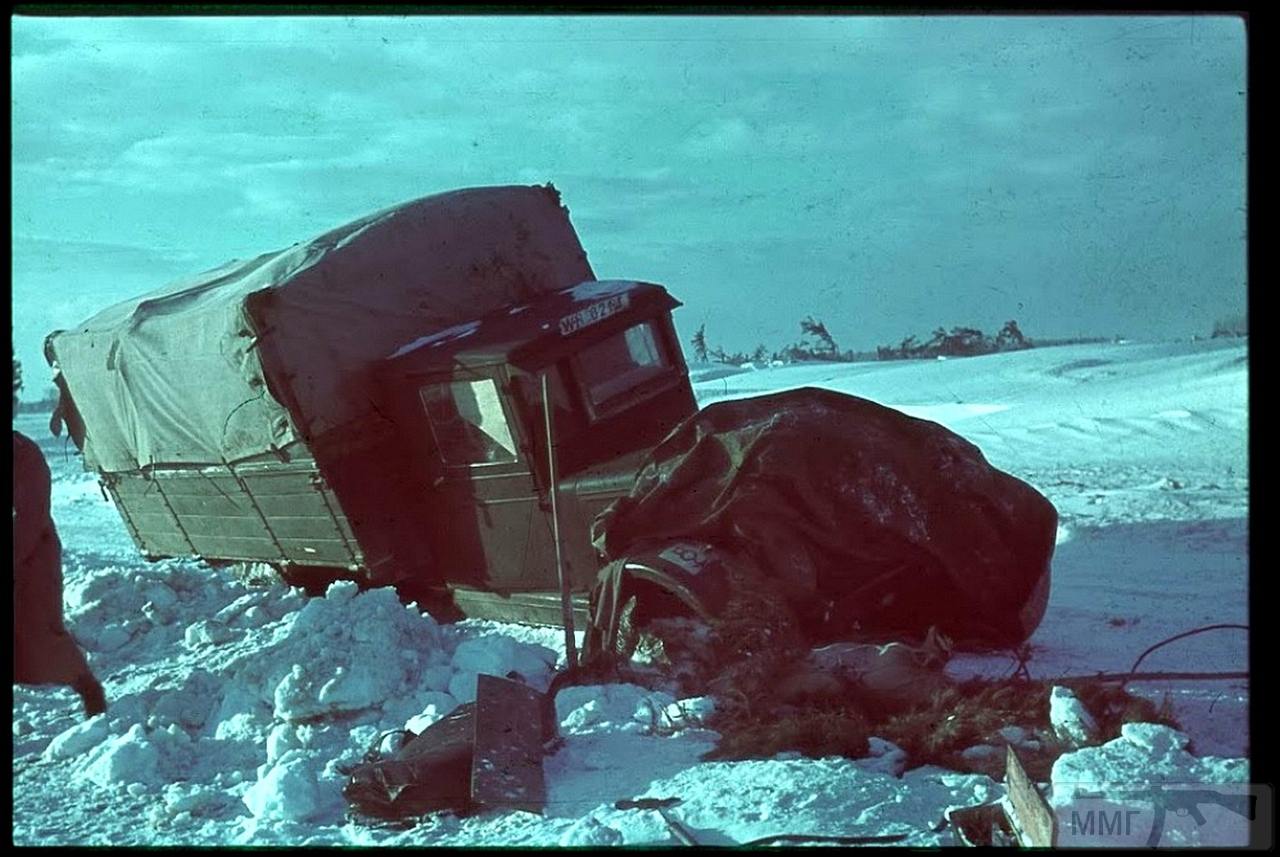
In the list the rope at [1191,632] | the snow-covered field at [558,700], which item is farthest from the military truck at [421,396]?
the rope at [1191,632]

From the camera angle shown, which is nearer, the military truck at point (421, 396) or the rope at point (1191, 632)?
the rope at point (1191, 632)

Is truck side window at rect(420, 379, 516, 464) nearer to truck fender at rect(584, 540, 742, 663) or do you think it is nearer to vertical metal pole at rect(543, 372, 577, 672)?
vertical metal pole at rect(543, 372, 577, 672)

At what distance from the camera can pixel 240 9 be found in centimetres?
464

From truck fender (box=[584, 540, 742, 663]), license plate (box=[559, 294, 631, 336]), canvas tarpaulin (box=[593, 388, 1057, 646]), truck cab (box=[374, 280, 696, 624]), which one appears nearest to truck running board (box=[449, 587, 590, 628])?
truck cab (box=[374, 280, 696, 624])

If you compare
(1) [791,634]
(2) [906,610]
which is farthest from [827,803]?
(2) [906,610]

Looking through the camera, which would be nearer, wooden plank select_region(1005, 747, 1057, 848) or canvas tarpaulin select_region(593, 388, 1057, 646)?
wooden plank select_region(1005, 747, 1057, 848)

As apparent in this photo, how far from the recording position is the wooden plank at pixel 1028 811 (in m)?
3.99

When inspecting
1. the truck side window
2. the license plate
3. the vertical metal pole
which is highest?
the license plate

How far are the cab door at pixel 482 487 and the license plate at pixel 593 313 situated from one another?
52 centimetres

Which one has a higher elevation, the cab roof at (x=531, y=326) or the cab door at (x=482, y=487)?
the cab roof at (x=531, y=326)

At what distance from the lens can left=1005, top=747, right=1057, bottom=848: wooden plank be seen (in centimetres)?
399

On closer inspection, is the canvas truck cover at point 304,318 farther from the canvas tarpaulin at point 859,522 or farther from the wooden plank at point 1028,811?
the wooden plank at point 1028,811

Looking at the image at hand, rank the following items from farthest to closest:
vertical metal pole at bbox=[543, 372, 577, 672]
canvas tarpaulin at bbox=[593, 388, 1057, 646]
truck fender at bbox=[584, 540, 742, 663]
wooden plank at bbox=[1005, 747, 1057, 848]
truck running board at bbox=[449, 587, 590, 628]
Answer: truck running board at bbox=[449, 587, 590, 628] → vertical metal pole at bbox=[543, 372, 577, 672] → canvas tarpaulin at bbox=[593, 388, 1057, 646] → truck fender at bbox=[584, 540, 742, 663] → wooden plank at bbox=[1005, 747, 1057, 848]

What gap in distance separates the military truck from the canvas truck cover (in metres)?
0.01
